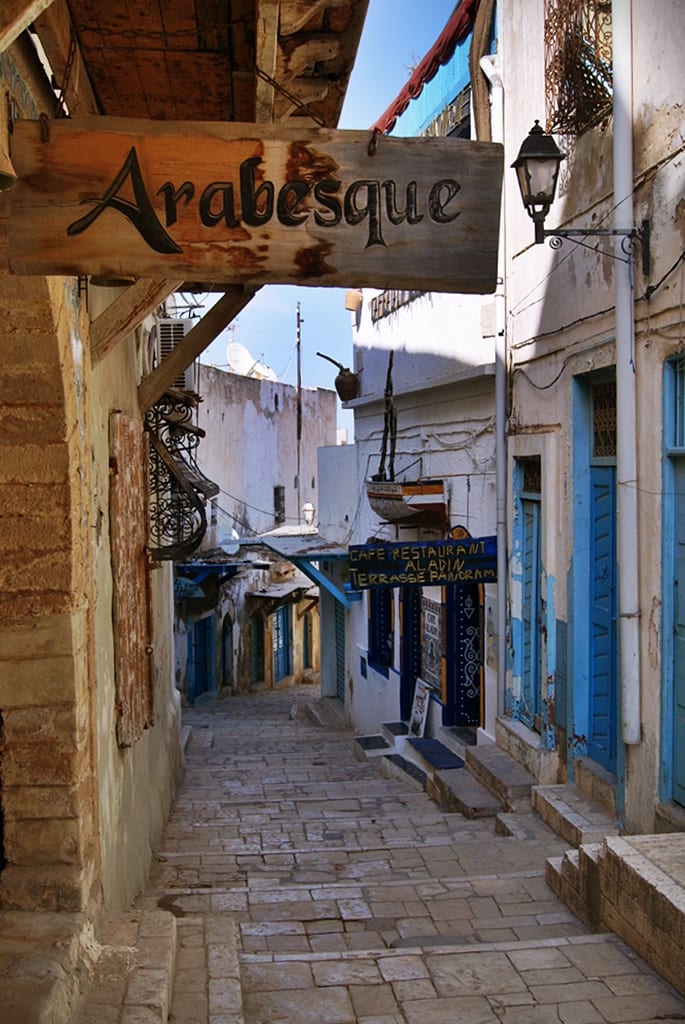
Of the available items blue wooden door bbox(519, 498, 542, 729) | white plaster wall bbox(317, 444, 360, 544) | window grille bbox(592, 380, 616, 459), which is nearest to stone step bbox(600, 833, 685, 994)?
window grille bbox(592, 380, 616, 459)

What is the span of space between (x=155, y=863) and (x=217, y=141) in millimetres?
5337

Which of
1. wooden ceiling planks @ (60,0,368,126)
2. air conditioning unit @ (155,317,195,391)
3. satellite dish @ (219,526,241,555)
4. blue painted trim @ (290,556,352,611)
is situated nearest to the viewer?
wooden ceiling planks @ (60,0,368,126)

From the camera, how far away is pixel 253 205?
3.44 m

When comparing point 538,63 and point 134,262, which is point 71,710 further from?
point 538,63

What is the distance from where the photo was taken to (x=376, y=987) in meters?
4.44

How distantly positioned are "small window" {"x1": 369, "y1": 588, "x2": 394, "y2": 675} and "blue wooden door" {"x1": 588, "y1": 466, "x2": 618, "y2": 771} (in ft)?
19.5

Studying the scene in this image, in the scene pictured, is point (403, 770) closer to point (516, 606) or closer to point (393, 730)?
point (393, 730)

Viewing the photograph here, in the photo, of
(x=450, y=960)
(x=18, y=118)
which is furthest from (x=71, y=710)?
(x=18, y=118)

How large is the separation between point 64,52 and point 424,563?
5.28 metres

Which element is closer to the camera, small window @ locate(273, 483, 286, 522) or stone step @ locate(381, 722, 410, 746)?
stone step @ locate(381, 722, 410, 746)

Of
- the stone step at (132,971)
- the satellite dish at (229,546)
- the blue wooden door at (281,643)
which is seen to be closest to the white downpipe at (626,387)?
the stone step at (132,971)

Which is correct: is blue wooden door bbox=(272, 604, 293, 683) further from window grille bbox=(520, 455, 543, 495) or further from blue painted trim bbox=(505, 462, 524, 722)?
window grille bbox=(520, 455, 543, 495)

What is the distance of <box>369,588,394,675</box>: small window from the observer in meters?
13.3

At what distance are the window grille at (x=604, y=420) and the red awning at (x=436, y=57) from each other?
4.64m
